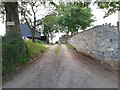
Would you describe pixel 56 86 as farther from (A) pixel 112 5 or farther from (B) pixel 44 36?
(B) pixel 44 36

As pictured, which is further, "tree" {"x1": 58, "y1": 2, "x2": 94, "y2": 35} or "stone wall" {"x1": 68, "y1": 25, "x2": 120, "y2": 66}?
"tree" {"x1": 58, "y1": 2, "x2": 94, "y2": 35}

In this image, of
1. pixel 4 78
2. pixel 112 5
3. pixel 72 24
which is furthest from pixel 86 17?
pixel 4 78

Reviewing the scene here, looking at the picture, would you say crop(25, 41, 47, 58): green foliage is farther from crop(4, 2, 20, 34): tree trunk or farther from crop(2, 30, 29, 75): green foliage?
crop(4, 2, 20, 34): tree trunk

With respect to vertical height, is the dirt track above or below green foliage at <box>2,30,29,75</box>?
below

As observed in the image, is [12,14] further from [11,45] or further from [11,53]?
[11,53]

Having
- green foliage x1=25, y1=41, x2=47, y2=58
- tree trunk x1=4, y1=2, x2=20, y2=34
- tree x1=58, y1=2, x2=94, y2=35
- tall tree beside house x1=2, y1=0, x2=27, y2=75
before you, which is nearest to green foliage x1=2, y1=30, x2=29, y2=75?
tall tree beside house x1=2, y1=0, x2=27, y2=75

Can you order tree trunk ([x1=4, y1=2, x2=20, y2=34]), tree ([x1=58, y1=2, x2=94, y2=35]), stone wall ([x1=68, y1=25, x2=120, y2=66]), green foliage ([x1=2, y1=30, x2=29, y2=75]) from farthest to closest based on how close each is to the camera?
tree ([x1=58, y1=2, x2=94, y2=35]), tree trunk ([x1=4, y1=2, x2=20, y2=34]), stone wall ([x1=68, y1=25, x2=120, y2=66]), green foliage ([x1=2, y1=30, x2=29, y2=75])

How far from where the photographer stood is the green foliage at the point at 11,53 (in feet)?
17.6

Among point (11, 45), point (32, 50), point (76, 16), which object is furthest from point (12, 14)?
point (76, 16)

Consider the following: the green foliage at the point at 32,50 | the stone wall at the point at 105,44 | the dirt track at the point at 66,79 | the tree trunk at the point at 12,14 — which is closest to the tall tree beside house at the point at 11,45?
the tree trunk at the point at 12,14

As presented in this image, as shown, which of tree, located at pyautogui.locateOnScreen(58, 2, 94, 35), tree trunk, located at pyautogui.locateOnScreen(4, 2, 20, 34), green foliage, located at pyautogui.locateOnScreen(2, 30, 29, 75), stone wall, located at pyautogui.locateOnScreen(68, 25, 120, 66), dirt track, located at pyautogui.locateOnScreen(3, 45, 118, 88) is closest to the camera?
dirt track, located at pyautogui.locateOnScreen(3, 45, 118, 88)

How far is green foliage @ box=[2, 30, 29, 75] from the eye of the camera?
5.37m

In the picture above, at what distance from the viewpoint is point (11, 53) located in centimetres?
571

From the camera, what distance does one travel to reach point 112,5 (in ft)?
23.6
